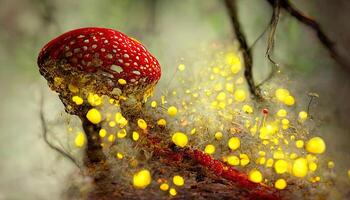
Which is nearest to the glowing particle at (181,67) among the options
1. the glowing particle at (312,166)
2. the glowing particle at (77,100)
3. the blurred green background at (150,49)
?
the blurred green background at (150,49)

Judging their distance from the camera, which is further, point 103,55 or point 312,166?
point 312,166

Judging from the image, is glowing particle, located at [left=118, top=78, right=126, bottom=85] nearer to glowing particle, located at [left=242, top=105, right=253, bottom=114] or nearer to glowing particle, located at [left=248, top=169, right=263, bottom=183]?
glowing particle, located at [left=242, top=105, right=253, bottom=114]

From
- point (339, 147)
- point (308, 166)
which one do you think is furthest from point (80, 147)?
point (339, 147)

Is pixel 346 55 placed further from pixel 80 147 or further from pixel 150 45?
pixel 80 147

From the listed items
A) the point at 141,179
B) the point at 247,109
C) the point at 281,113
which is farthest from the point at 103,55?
the point at 281,113

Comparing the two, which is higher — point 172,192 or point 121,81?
point 121,81

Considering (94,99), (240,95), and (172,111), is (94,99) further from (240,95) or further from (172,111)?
(240,95)
